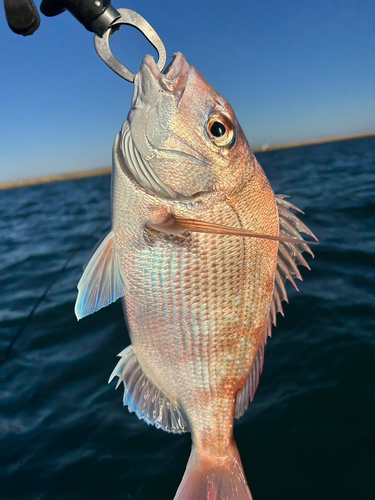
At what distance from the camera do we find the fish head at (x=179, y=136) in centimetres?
141

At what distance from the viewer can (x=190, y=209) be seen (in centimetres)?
141

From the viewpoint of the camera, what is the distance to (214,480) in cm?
150

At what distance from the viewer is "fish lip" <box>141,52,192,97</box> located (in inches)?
55.2

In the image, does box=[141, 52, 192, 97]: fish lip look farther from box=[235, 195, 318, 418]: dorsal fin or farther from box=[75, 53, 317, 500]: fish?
box=[235, 195, 318, 418]: dorsal fin

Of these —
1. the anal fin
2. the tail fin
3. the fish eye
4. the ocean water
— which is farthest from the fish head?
the ocean water

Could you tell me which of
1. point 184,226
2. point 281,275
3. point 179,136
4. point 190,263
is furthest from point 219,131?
point 281,275

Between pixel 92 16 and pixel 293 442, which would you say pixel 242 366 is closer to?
pixel 293 442

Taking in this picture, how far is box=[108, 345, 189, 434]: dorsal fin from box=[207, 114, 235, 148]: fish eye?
3.53 feet

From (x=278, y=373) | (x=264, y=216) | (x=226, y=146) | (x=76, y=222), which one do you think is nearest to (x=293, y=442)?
(x=278, y=373)

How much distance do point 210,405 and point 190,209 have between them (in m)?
0.94

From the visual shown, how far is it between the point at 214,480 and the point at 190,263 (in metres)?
1.01

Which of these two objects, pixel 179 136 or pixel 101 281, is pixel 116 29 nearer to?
pixel 179 136

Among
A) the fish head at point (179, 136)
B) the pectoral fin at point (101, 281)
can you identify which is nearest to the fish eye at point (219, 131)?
the fish head at point (179, 136)

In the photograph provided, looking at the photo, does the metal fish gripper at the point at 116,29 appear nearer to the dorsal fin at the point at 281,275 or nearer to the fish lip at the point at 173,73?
the fish lip at the point at 173,73
